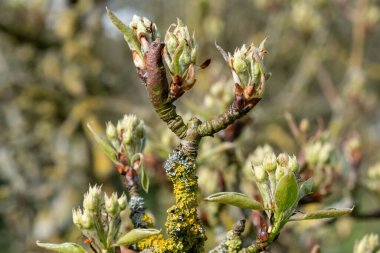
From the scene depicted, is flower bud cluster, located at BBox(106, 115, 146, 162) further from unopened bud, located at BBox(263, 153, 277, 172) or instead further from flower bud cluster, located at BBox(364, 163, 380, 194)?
flower bud cluster, located at BBox(364, 163, 380, 194)

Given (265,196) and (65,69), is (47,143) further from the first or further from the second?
(265,196)

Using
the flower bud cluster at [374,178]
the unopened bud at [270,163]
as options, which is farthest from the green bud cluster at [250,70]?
the flower bud cluster at [374,178]

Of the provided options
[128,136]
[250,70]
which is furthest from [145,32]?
[128,136]

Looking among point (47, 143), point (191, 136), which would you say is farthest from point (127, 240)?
point (47, 143)

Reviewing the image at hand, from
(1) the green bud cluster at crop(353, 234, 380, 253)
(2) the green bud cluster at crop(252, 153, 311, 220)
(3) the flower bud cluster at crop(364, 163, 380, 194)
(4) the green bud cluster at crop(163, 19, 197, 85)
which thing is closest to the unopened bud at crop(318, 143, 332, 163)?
(3) the flower bud cluster at crop(364, 163, 380, 194)

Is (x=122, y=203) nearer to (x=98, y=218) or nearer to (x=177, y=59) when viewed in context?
(x=98, y=218)

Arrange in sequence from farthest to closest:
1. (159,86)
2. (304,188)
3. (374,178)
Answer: (374,178) < (304,188) < (159,86)

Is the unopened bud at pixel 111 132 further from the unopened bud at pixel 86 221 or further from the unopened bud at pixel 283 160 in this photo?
the unopened bud at pixel 283 160
